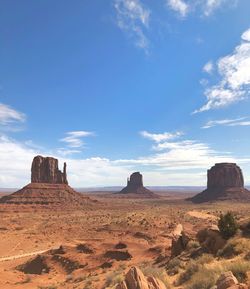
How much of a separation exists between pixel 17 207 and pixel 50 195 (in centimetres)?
1506

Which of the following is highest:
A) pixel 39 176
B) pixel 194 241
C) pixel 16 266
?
pixel 39 176

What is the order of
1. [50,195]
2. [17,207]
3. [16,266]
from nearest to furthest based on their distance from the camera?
[16,266], [17,207], [50,195]

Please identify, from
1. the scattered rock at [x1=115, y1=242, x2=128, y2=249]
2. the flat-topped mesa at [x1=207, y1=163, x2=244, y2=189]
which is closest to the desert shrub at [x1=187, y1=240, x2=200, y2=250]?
the scattered rock at [x1=115, y1=242, x2=128, y2=249]

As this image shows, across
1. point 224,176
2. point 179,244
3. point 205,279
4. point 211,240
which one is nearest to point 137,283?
point 205,279

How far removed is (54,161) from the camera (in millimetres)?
125562

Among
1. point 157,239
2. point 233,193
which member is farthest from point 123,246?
point 233,193

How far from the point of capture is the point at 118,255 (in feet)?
103

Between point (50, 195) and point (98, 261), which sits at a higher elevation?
point (50, 195)

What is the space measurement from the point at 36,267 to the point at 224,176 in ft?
424

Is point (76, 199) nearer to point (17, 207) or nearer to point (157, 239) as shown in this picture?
point (17, 207)

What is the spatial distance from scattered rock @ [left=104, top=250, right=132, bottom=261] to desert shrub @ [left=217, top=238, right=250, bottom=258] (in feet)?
47.9

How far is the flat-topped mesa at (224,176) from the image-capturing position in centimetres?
15138

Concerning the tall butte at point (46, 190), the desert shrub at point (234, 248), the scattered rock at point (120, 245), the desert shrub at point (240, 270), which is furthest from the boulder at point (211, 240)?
the tall butte at point (46, 190)

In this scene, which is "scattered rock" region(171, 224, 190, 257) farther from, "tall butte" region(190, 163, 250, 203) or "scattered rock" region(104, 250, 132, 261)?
"tall butte" region(190, 163, 250, 203)
